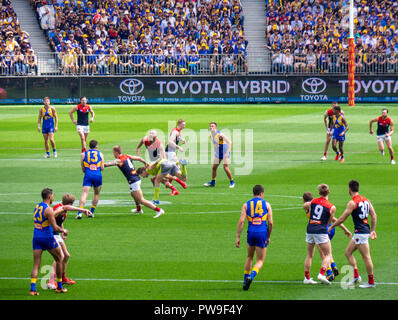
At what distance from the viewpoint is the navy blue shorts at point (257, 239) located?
41.9 ft

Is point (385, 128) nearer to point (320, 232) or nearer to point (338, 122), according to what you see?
point (338, 122)

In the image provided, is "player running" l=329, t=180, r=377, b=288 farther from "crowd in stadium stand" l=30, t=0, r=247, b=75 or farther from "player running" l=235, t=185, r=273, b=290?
"crowd in stadium stand" l=30, t=0, r=247, b=75

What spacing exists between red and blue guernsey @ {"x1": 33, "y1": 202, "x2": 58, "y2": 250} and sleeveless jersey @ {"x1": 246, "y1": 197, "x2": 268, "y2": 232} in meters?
3.31

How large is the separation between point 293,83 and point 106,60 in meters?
12.4

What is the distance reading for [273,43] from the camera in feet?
170

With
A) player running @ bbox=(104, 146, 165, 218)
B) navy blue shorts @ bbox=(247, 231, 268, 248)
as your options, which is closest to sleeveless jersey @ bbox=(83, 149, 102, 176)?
player running @ bbox=(104, 146, 165, 218)

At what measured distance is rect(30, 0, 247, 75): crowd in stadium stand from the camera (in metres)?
49.4

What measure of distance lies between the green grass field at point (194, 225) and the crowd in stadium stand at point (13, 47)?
507 inches

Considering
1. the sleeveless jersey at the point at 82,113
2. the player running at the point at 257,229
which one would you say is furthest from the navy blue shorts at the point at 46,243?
the sleeveless jersey at the point at 82,113

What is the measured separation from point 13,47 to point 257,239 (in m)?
42.0

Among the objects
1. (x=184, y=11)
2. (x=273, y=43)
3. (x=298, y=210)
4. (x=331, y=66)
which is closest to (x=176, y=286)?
(x=298, y=210)

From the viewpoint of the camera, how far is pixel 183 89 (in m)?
50.1

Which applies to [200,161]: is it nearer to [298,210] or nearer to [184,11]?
[298,210]

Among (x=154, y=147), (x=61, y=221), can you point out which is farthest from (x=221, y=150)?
(x=61, y=221)
